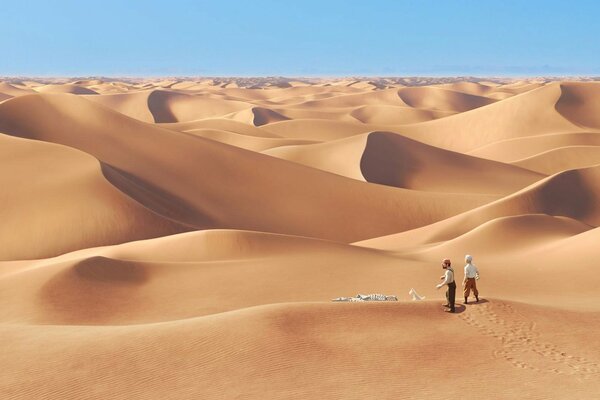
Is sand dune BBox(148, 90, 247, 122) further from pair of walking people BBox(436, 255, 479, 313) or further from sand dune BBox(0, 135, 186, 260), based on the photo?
pair of walking people BBox(436, 255, 479, 313)

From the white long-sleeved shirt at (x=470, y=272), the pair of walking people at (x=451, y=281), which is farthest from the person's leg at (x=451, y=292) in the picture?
the white long-sleeved shirt at (x=470, y=272)

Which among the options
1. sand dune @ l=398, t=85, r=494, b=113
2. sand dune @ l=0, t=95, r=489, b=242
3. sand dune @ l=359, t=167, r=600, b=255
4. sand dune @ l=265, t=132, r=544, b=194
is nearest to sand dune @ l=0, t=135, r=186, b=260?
sand dune @ l=0, t=95, r=489, b=242

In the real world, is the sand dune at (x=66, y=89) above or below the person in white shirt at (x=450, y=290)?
above


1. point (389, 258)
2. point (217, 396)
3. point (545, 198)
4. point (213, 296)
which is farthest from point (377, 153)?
point (217, 396)

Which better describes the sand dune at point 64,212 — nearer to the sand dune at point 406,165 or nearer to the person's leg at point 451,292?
the person's leg at point 451,292

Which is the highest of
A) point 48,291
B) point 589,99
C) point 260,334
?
point 589,99

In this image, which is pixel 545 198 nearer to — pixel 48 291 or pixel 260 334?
pixel 48 291

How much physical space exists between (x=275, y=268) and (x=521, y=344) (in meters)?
9.05

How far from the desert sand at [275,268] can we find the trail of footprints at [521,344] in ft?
0.13

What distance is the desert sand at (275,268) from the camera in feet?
30.7

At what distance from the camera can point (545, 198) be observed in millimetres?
34656

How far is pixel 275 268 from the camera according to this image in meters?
18.7

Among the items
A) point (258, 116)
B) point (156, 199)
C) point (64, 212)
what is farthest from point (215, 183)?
point (258, 116)

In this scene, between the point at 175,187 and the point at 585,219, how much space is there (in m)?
19.5
